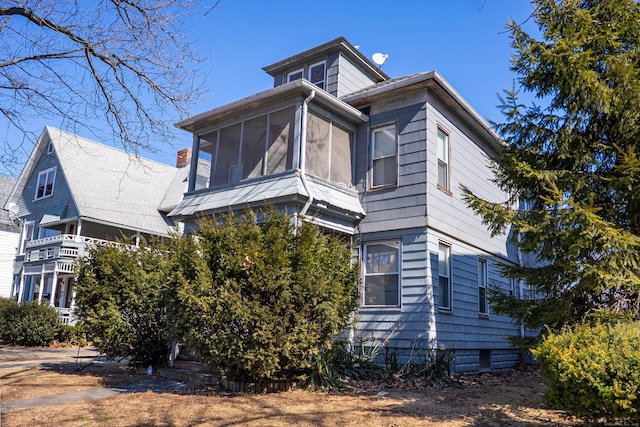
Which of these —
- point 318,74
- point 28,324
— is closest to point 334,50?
point 318,74

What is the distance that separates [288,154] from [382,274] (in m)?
3.52

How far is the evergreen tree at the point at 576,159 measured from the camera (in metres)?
7.30

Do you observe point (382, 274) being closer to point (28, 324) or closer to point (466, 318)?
point (466, 318)

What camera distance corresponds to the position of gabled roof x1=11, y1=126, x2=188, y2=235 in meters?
24.0

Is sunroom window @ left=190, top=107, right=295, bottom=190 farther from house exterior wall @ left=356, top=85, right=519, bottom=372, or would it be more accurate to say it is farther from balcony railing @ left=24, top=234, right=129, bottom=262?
balcony railing @ left=24, top=234, right=129, bottom=262

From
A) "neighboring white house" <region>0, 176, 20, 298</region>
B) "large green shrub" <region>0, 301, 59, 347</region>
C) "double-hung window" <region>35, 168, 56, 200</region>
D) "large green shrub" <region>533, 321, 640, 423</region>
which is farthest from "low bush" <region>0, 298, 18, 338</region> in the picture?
"large green shrub" <region>533, 321, 640, 423</region>

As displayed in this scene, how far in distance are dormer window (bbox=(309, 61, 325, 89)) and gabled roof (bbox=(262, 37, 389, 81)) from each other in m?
0.25

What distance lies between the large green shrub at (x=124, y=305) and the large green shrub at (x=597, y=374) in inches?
288

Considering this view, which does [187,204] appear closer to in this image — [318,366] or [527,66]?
[318,366]

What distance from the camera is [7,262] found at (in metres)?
31.2

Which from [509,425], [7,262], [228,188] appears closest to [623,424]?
[509,425]

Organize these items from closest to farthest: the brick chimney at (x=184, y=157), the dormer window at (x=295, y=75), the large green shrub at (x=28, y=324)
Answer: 1. the dormer window at (x=295, y=75)
2. the large green shrub at (x=28, y=324)
3. the brick chimney at (x=184, y=157)

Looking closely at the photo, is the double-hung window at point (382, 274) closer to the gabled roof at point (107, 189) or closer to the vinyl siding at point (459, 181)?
the vinyl siding at point (459, 181)

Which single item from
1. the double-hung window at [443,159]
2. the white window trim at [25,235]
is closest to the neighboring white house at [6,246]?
the white window trim at [25,235]
